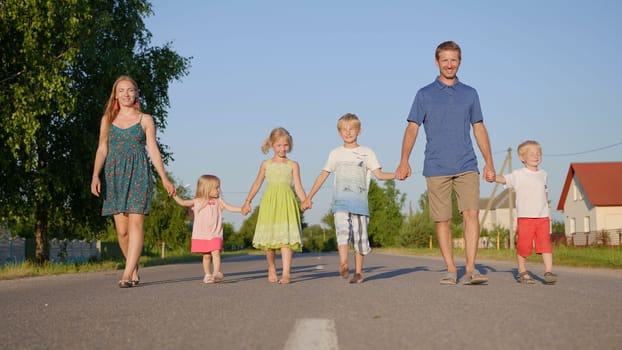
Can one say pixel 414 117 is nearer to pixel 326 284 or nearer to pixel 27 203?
pixel 326 284

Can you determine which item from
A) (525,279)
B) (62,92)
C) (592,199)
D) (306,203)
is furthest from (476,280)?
(592,199)

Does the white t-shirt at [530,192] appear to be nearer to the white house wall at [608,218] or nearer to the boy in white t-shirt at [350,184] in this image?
the boy in white t-shirt at [350,184]

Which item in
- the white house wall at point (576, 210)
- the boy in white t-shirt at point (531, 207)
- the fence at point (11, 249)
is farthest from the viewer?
the white house wall at point (576, 210)

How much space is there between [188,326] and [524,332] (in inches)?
77.0

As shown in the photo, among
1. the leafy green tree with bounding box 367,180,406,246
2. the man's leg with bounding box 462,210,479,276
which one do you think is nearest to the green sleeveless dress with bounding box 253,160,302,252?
the man's leg with bounding box 462,210,479,276

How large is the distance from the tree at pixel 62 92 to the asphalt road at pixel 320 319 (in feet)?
31.9

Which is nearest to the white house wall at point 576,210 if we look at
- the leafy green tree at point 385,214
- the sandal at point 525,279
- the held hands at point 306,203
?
the leafy green tree at point 385,214

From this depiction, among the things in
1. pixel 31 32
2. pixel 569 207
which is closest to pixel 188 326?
pixel 31 32

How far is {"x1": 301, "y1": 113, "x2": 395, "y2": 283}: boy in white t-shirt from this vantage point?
8.34m

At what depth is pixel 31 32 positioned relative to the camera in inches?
595

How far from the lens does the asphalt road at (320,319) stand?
138 inches

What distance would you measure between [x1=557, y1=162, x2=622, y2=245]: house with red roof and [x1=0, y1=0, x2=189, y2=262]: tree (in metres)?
30.5

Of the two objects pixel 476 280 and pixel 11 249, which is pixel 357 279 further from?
pixel 11 249

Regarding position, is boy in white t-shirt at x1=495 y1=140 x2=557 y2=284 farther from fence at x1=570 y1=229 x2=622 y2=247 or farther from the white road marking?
fence at x1=570 y1=229 x2=622 y2=247
